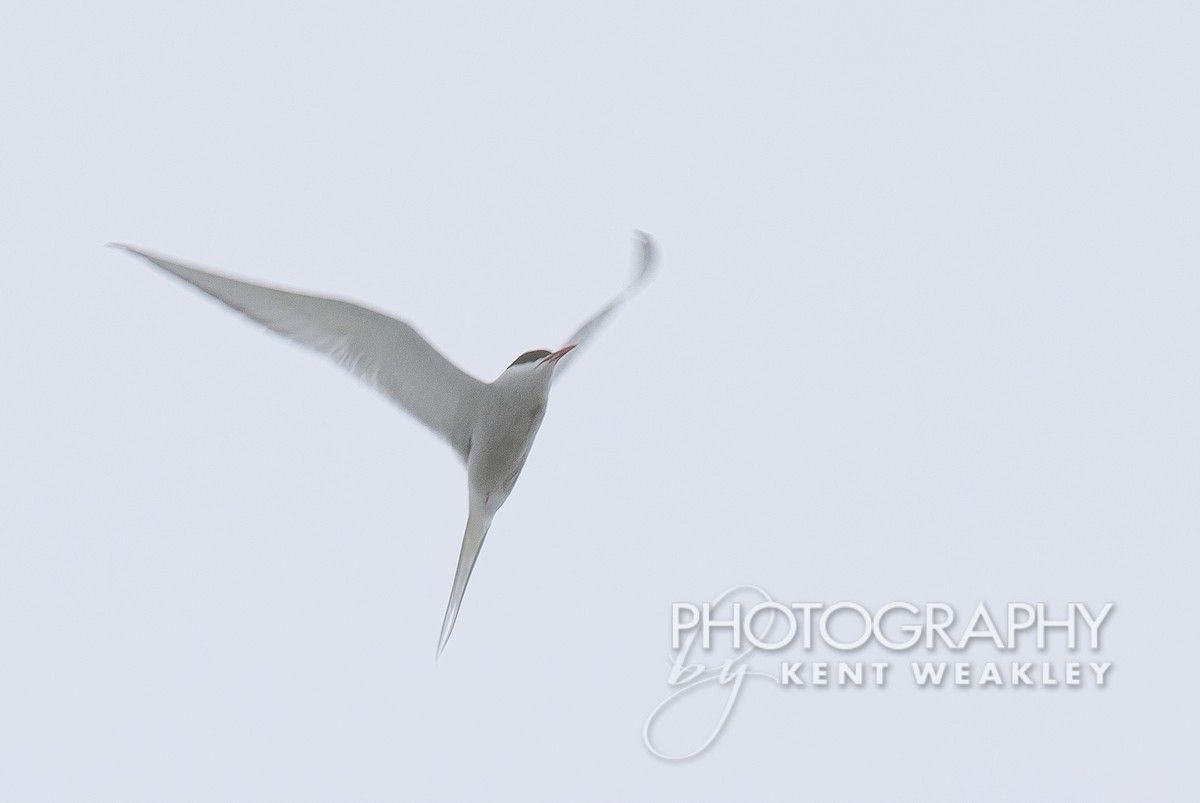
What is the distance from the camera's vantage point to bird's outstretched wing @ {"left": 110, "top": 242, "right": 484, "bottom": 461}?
17.0ft

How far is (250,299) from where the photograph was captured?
5148 millimetres

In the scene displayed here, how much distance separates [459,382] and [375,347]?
339 millimetres

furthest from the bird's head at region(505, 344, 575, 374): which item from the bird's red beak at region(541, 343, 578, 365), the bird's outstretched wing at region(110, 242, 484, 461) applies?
the bird's outstretched wing at region(110, 242, 484, 461)

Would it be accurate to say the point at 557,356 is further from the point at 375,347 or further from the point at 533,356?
the point at 375,347

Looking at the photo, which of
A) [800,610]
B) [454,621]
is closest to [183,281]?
[454,621]

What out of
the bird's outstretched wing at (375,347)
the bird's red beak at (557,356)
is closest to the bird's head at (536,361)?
the bird's red beak at (557,356)

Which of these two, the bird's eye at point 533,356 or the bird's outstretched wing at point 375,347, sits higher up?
the bird's eye at point 533,356

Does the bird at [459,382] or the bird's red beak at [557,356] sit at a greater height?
the bird's red beak at [557,356]

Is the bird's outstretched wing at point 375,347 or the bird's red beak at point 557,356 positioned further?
the bird's red beak at point 557,356

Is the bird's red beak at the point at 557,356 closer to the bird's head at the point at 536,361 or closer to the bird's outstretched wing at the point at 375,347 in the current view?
the bird's head at the point at 536,361

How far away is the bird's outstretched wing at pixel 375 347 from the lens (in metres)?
5.17

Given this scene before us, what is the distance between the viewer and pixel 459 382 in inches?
223

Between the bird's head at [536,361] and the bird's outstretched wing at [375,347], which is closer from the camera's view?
the bird's outstretched wing at [375,347]

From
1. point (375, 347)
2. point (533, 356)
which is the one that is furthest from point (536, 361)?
point (375, 347)
